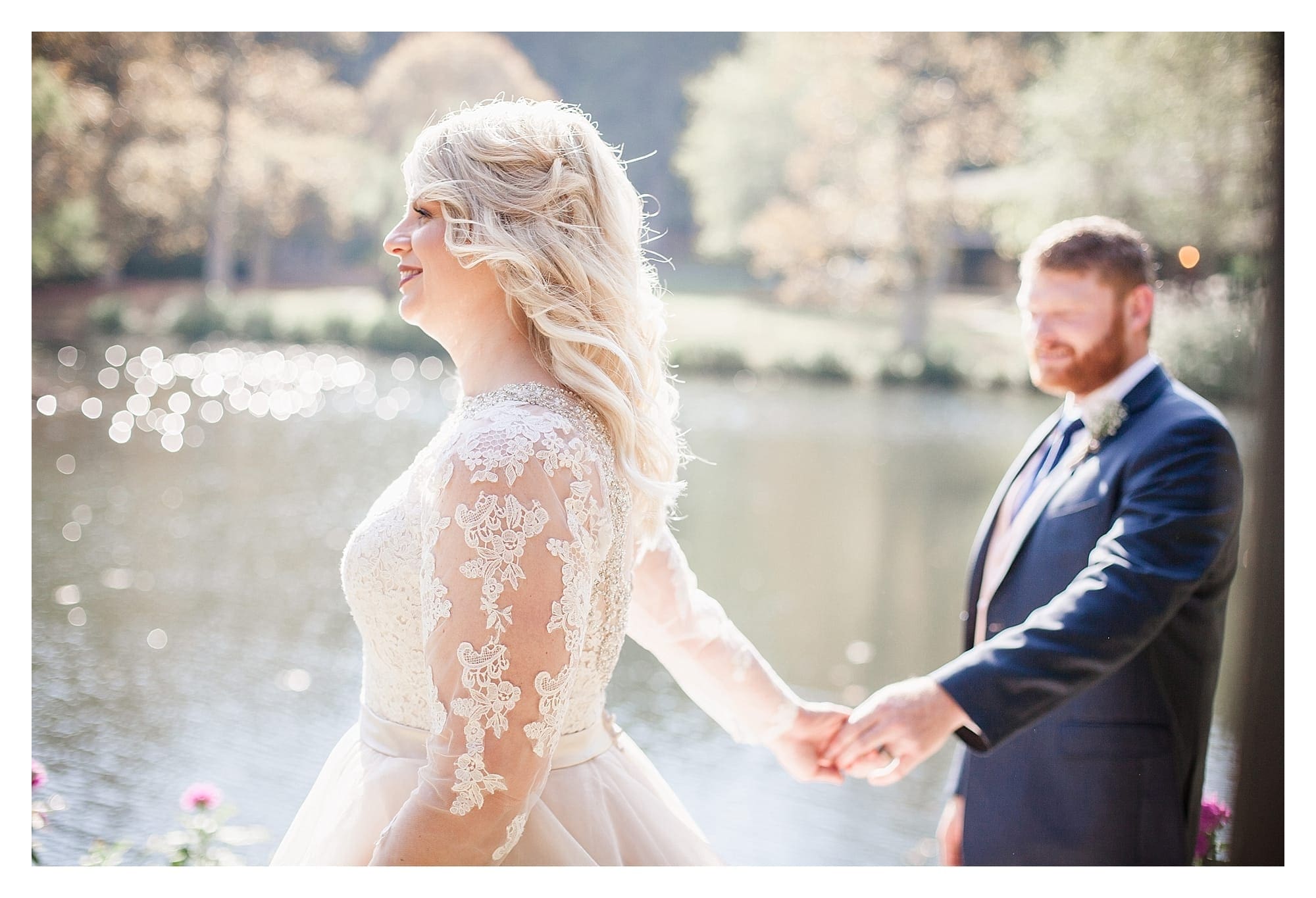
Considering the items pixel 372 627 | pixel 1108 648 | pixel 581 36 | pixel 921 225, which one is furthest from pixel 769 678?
pixel 921 225

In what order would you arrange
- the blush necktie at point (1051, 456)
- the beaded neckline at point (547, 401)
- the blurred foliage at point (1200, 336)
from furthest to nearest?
1. the blurred foliage at point (1200, 336)
2. the blush necktie at point (1051, 456)
3. the beaded neckline at point (547, 401)

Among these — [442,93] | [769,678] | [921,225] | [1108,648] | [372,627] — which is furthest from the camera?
[921,225]

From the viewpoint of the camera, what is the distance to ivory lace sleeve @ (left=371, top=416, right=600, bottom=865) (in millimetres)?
1142

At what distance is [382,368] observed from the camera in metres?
8.97

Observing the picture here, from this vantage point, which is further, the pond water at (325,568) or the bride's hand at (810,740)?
the pond water at (325,568)

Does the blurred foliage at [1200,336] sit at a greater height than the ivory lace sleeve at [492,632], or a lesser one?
greater

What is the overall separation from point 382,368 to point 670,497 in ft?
26.0

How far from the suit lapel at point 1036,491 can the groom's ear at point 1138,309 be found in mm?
125

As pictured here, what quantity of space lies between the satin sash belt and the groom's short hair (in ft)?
3.88

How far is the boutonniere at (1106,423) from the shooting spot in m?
1.86

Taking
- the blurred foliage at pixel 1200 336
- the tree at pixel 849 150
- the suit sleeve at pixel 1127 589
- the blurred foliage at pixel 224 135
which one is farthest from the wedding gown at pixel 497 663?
the tree at pixel 849 150

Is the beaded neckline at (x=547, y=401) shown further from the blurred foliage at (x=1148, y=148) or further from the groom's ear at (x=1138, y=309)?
the blurred foliage at (x=1148, y=148)

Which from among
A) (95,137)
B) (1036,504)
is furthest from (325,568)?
(1036,504)
